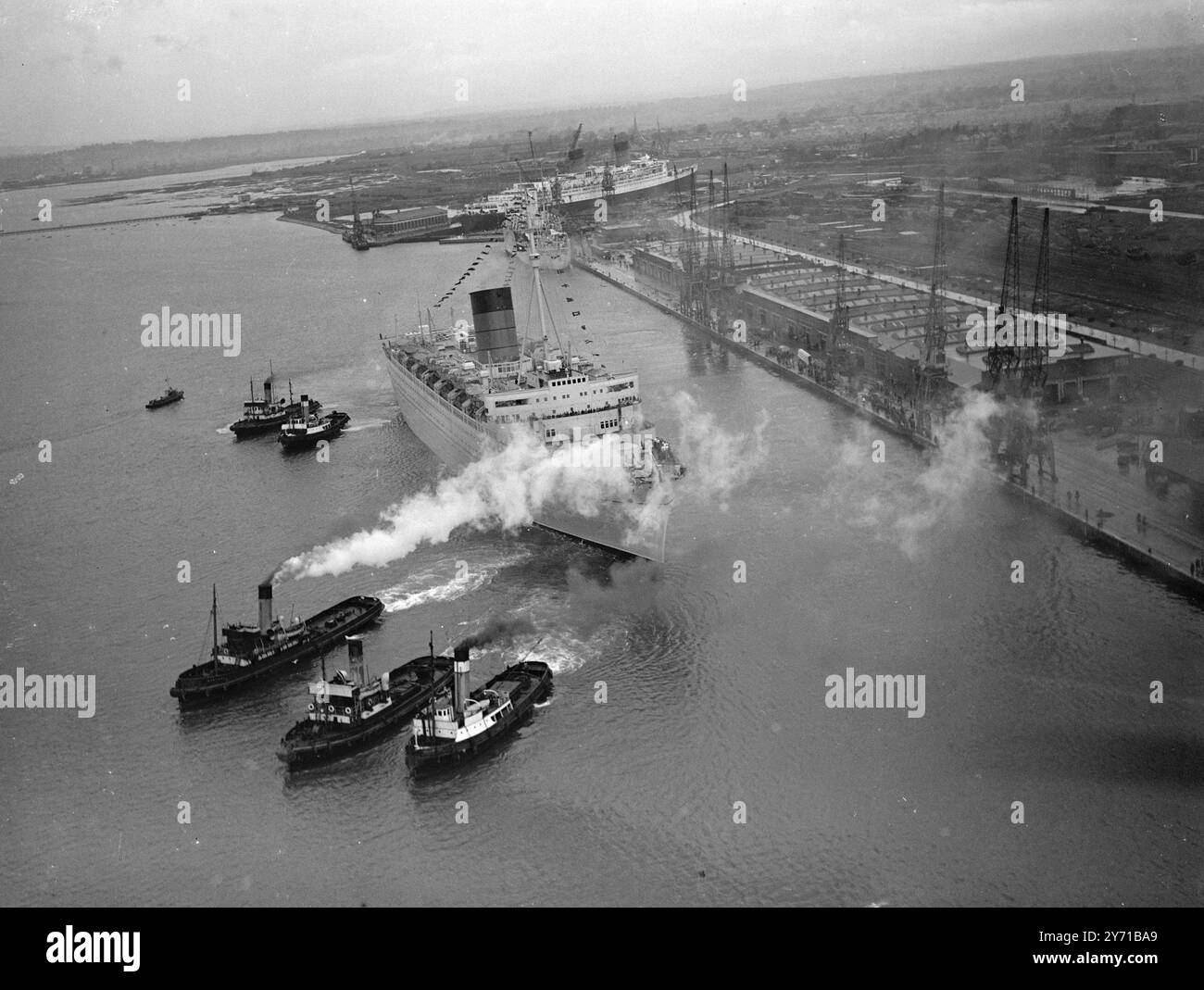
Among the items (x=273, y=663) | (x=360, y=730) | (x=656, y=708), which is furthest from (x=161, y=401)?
(x=656, y=708)

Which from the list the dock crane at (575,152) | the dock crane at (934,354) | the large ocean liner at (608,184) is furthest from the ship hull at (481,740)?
the dock crane at (575,152)

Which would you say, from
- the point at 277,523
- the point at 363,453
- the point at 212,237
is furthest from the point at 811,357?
the point at 212,237

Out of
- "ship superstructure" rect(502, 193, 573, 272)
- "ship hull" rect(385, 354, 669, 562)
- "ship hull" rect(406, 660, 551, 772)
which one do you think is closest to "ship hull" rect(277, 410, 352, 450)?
"ship hull" rect(385, 354, 669, 562)

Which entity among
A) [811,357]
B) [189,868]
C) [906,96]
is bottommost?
[189,868]

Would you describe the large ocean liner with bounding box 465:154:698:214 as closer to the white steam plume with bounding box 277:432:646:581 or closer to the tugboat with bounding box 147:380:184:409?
the tugboat with bounding box 147:380:184:409

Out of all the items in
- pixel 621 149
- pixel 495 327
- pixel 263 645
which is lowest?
pixel 263 645

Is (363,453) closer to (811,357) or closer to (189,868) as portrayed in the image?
(811,357)

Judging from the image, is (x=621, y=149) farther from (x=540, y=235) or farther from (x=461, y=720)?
(x=461, y=720)
